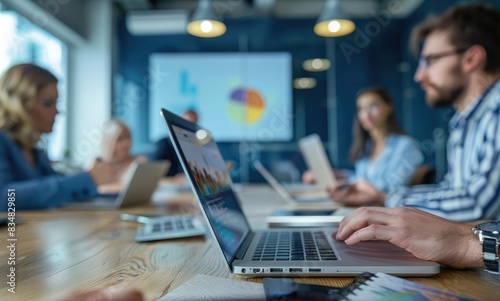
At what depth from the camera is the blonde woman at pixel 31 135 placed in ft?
5.49

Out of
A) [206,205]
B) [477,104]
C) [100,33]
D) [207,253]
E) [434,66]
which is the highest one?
[100,33]

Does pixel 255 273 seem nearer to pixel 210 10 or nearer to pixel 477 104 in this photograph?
pixel 477 104

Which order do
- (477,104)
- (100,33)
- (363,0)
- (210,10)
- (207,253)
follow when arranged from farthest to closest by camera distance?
(363,0), (100,33), (210,10), (477,104), (207,253)

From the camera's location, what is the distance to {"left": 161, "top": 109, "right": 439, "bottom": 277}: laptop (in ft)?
2.05

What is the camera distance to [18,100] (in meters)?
1.80

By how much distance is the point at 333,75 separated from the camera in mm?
4945

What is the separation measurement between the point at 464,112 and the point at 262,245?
4.05 ft

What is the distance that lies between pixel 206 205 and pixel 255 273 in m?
0.13

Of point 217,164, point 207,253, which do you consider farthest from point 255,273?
point 217,164

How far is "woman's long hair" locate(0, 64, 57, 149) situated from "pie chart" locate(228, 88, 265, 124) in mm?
3319

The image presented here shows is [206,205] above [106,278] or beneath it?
above

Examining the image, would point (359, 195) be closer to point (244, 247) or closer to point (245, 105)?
point (244, 247)

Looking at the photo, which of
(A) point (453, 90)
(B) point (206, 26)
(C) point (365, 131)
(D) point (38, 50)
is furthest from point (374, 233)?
(D) point (38, 50)

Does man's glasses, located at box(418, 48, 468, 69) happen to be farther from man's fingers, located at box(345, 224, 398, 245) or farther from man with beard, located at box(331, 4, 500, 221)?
man's fingers, located at box(345, 224, 398, 245)
